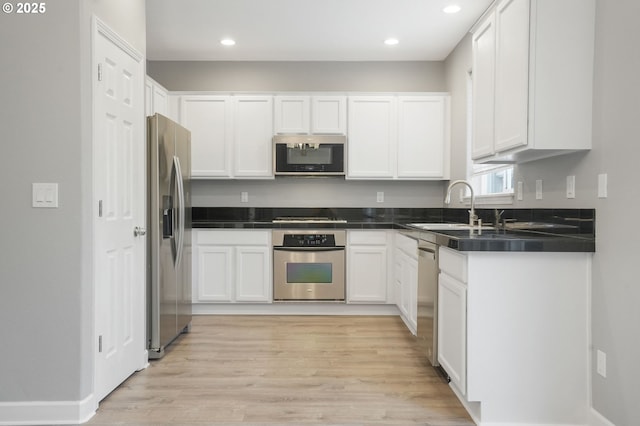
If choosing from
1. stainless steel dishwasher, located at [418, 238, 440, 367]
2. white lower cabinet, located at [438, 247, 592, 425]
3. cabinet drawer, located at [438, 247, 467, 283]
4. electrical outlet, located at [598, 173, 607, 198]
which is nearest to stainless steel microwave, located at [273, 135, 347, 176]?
stainless steel dishwasher, located at [418, 238, 440, 367]

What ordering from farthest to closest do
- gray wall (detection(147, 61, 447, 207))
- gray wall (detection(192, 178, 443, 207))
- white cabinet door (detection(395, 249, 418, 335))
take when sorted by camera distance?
gray wall (detection(192, 178, 443, 207))
gray wall (detection(147, 61, 447, 207))
white cabinet door (detection(395, 249, 418, 335))

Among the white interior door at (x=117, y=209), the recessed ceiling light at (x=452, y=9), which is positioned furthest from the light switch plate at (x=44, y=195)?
the recessed ceiling light at (x=452, y=9)

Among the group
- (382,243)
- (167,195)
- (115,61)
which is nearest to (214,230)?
(167,195)

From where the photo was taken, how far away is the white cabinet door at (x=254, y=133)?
464 centimetres

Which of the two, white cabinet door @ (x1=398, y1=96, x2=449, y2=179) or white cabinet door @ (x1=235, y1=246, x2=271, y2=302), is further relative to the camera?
white cabinet door @ (x1=398, y1=96, x2=449, y2=179)

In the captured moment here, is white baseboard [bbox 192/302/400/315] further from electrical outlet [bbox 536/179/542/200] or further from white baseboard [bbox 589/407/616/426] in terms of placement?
white baseboard [bbox 589/407/616/426]

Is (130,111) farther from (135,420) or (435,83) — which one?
(435,83)

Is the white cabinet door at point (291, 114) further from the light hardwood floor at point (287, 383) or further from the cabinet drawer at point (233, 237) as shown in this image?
the light hardwood floor at point (287, 383)

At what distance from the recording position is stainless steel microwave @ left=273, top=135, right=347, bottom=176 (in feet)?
15.0

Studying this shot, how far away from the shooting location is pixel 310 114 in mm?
4629

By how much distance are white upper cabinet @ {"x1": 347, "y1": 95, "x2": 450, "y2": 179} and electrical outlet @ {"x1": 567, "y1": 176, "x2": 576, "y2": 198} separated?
2250 millimetres

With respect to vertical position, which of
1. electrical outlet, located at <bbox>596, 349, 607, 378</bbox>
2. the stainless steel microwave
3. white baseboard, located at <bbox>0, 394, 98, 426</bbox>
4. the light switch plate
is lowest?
white baseboard, located at <bbox>0, 394, 98, 426</bbox>

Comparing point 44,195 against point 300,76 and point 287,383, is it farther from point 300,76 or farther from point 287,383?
point 300,76

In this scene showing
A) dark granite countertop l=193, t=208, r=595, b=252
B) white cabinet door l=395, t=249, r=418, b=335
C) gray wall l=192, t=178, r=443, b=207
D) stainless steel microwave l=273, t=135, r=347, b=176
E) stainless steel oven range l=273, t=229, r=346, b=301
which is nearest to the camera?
dark granite countertop l=193, t=208, r=595, b=252
